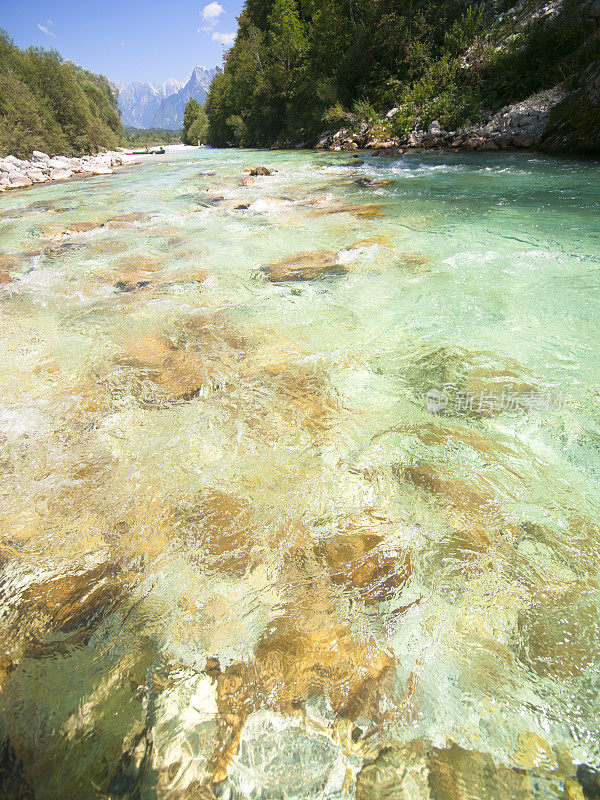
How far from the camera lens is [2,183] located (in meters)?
15.6

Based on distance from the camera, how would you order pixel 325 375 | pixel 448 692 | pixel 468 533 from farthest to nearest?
pixel 325 375 < pixel 468 533 < pixel 448 692

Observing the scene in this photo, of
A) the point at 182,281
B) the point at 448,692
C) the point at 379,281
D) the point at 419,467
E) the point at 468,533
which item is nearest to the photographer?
the point at 448,692

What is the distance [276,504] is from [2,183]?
21.0 m

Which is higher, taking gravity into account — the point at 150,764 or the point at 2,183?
the point at 2,183

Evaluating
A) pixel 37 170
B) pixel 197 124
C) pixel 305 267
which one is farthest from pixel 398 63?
pixel 197 124

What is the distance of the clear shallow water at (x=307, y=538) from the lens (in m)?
1.11

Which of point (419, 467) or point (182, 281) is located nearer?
point (419, 467)

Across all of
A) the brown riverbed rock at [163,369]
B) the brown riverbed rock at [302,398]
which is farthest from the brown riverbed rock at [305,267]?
the brown riverbed rock at [302,398]

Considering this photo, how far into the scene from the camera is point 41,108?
79.6ft

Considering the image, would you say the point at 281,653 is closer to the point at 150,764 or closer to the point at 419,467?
the point at 150,764

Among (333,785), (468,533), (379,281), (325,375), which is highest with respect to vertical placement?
(379,281)

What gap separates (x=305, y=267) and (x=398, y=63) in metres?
20.6

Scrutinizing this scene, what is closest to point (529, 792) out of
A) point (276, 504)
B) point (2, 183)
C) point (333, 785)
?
point (333, 785)

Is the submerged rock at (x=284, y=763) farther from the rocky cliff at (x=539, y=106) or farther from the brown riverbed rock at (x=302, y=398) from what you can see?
the rocky cliff at (x=539, y=106)
